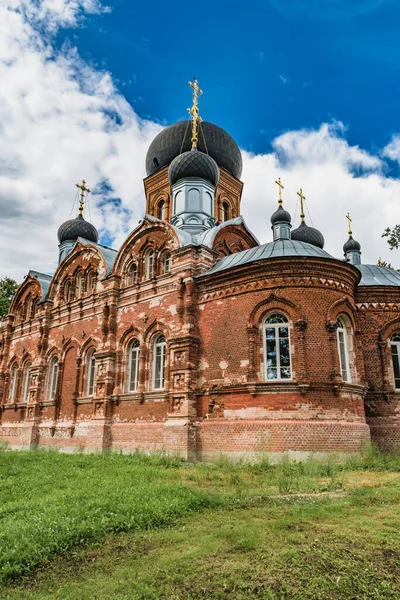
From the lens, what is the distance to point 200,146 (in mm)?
21328

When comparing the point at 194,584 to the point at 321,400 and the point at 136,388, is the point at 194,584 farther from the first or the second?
the point at 136,388

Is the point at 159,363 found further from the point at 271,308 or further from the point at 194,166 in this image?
the point at 194,166

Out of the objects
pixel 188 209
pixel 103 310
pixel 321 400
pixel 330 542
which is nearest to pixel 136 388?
pixel 103 310

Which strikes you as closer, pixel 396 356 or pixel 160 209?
pixel 396 356

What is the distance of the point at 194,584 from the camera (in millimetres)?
3830

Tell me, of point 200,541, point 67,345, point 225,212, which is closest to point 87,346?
point 67,345

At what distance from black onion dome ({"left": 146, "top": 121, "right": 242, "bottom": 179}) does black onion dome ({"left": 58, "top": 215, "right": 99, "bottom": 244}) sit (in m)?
4.41

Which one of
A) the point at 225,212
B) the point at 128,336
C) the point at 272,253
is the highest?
the point at 225,212

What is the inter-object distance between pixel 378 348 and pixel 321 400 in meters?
Result: 3.55

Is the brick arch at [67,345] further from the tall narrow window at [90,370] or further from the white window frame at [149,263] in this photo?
the white window frame at [149,263]

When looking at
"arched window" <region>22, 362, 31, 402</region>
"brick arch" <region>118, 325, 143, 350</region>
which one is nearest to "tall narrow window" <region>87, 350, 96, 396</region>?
"brick arch" <region>118, 325, 143, 350</region>

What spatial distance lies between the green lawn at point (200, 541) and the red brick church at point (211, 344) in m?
3.74

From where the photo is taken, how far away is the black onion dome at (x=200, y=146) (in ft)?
70.2

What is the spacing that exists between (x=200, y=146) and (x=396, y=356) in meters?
12.7
